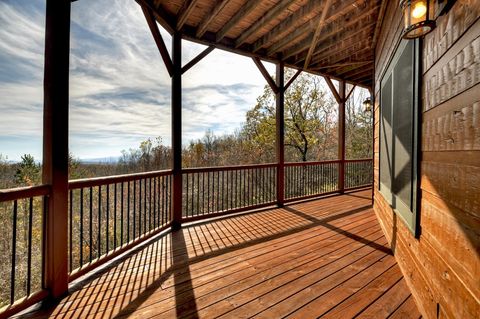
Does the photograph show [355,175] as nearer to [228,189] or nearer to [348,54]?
[348,54]

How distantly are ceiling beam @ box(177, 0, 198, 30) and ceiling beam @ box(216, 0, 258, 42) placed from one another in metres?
0.68

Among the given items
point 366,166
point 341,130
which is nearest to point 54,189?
point 341,130

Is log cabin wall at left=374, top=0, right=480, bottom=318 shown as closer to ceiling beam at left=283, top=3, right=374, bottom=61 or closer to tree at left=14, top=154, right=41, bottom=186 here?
ceiling beam at left=283, top=3, right=374, bottom=61

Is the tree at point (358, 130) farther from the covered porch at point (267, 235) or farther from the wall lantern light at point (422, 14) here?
the wall lantern light at point (422, 14)

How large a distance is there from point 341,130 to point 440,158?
5.18 metres

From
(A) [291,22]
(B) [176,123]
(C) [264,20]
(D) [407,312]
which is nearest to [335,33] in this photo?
(A) [291,22]

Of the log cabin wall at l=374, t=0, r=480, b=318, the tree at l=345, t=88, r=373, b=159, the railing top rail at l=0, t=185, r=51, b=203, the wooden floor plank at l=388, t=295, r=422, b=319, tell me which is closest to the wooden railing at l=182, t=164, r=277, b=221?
the railing top rail at l=0, t=185, r=51, b=203

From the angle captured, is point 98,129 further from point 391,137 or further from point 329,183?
point 391,137

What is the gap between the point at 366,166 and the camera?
7.79 metres

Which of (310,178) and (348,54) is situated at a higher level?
(348,54)

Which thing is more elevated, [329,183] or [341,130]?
[341,130]

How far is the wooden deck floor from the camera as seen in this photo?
5.60ft

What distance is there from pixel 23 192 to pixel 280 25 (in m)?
3.94

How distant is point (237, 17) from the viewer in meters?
3.40
